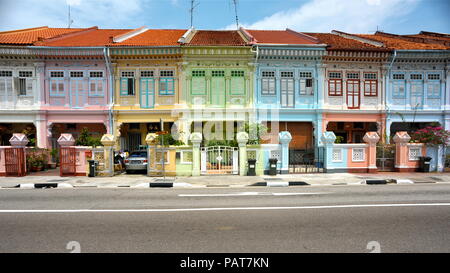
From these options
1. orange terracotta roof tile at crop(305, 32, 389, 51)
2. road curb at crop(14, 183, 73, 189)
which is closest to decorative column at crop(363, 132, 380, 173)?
orange terracotta roof tile at crop(305, 32, 389, 51)

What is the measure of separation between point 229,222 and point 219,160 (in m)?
7.11

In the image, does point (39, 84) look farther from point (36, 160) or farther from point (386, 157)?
point (386, 157)

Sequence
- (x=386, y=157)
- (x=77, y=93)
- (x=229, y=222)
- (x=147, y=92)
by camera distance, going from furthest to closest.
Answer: (x=147, y=92), (x=77, y=93), (x=386, y=157), (x=229, y=222)

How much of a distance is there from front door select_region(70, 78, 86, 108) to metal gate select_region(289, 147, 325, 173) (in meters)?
14.5

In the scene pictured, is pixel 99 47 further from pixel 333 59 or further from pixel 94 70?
pixel 333 59

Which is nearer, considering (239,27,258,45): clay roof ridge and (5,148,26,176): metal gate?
(5,148,26,176): metal gate

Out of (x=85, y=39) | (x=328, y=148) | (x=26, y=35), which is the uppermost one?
(x=26, y=35)

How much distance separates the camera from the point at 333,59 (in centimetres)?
1633

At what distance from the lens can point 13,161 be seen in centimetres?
1216

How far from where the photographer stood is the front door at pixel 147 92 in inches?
637

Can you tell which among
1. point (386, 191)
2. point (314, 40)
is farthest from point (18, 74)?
point (386, 191)

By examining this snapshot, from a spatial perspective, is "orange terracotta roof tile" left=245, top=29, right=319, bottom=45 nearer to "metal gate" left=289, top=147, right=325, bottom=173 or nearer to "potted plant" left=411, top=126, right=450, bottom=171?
"metal gate" left=289, top=147, right=325, bottom=173

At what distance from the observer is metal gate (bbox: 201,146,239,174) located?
12117mm

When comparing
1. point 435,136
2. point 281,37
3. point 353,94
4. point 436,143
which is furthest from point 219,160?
point 281,37
